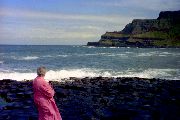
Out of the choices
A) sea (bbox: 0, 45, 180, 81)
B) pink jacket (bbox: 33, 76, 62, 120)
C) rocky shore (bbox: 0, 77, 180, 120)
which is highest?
pink jacket (bbox: 33, 76, 62, 120)

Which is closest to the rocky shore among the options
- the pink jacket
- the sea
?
the pink jacket

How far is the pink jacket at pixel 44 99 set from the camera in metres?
9.71

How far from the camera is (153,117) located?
49.5 ft

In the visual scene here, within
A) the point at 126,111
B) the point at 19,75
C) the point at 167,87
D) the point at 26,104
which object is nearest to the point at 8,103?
the point at 26,104

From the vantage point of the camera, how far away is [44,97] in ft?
32.3

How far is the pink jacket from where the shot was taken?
31.8 ft

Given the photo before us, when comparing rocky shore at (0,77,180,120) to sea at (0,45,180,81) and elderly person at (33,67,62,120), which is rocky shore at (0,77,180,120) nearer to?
elderly person at (33,67,62,120)

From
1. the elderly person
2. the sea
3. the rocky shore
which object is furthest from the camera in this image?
the sea

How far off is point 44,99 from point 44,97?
55 mm

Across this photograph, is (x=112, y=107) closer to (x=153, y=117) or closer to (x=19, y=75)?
(x=153, y=117)

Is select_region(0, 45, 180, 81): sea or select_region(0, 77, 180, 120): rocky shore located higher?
select_region(0, 77, 180, 120): rocky shore

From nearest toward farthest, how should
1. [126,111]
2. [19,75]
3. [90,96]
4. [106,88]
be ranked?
[126,111] → [90,96] → [106,88] → [19,75]

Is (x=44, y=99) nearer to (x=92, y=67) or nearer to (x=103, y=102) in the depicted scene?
(x=103, y=102)

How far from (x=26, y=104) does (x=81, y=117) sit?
4289 mm
